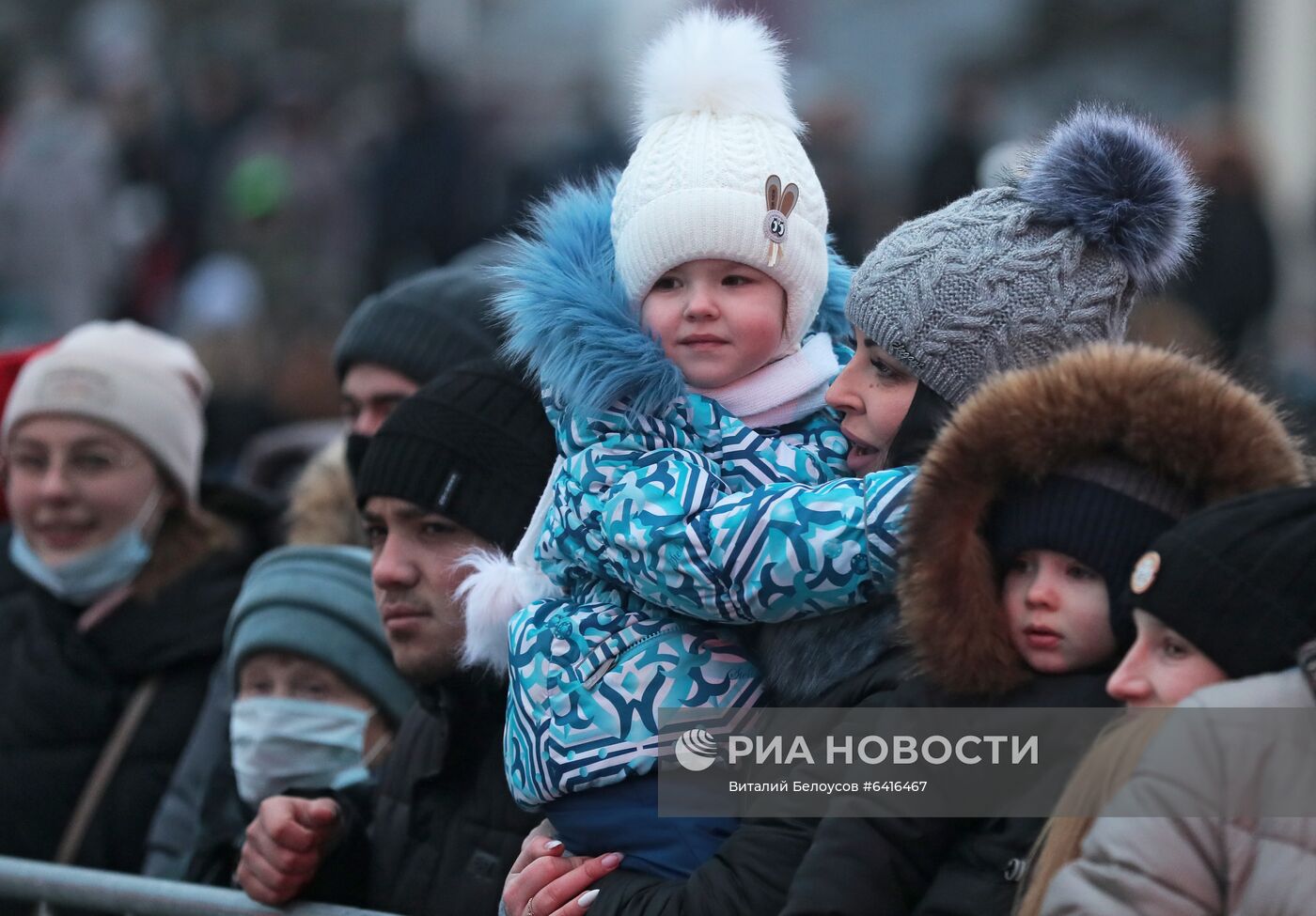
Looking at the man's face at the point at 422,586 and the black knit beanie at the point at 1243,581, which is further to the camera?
the man's face at the point at 422,586

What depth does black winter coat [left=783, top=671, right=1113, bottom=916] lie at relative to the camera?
2.55 metres

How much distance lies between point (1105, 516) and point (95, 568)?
3050 millimetres

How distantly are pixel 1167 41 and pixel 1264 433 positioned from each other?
16.0 metres

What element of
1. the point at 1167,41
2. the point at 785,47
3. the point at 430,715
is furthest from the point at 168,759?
the point at 1167,41

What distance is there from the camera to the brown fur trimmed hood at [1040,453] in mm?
2557

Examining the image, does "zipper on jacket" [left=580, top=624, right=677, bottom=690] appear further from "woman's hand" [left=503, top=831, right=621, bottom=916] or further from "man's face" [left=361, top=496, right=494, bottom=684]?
"man's face" [left=361, top=496, right=494, bottom=684]

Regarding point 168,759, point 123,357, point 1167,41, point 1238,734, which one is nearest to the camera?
point 1238,734

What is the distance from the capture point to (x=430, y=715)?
3.88m

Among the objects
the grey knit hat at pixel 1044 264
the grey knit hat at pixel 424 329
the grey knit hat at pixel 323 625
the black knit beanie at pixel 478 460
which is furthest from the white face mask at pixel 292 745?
the grey knit hat at pixel 1044 264

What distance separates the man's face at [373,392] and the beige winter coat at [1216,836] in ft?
8.27

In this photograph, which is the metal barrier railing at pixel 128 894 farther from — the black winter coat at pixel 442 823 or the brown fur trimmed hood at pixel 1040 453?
the brown fur trimmed hood at pixel 1040 453

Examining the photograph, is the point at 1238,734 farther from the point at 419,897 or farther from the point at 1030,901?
the point at 419,897

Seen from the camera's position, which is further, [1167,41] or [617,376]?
[1167,41]

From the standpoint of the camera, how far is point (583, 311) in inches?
127
